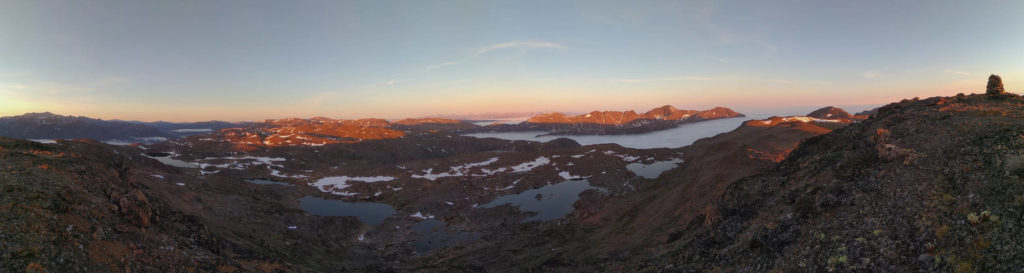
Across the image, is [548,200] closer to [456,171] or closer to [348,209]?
[456,171]

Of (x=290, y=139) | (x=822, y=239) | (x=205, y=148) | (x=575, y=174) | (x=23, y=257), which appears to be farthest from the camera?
(x=290, y=139)

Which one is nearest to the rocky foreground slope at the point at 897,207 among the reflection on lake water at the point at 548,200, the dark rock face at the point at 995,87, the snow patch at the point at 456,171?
the dark rock face at the point at 995,87

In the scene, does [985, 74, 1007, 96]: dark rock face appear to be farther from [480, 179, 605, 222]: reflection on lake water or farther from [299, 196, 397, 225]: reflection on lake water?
[299, 196, 397, 225]: reflection on lake water

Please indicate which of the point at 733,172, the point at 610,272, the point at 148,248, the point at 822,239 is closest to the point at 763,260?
the point at 822,239

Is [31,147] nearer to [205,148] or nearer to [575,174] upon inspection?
[575,174]

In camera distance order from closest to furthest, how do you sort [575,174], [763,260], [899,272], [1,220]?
[899,272] → [1,220] → [763,260] → [575,174]

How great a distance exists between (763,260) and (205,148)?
218537mm

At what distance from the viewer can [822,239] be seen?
15.3 meters

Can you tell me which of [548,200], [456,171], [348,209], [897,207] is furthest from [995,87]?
[456,171]

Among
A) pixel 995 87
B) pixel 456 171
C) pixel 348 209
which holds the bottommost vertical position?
pixel 348 209

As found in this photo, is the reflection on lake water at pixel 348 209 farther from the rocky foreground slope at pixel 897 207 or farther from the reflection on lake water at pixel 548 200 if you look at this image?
the rocky foreground slope at pixel 897 207

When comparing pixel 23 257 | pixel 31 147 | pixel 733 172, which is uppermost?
pixel 31 147

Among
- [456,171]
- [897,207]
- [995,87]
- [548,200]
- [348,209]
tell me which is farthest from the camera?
[456,171]

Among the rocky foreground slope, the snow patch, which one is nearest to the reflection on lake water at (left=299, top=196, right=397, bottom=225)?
the snow patch
